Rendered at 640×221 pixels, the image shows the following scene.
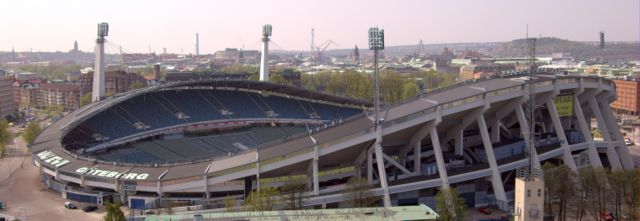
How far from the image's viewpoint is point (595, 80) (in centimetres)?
5600

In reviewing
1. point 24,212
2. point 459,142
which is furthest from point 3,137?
point 459,142

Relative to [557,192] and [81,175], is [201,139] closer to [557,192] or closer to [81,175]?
[81,175]

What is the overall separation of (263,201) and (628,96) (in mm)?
87539

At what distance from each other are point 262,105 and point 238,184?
103ft

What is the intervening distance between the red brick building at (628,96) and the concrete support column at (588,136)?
5547 centimetres

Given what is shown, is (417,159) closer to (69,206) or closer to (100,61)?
(69,206)

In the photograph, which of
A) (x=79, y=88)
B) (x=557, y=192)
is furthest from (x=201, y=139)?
(x=79, y=88)

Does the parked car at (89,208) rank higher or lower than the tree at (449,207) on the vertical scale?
lower

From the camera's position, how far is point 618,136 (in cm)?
5719

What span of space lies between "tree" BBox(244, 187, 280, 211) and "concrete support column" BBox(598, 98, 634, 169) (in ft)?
114

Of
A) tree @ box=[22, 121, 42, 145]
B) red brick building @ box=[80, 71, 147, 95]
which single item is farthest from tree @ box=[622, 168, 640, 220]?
red brick building @ box=[80, 71, 147, 95]

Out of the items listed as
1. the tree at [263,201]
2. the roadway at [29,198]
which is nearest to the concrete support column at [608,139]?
the tree at [263,201]

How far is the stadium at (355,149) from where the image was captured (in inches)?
1686

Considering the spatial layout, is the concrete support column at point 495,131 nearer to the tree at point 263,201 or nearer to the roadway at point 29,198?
the tree at point 263,201
